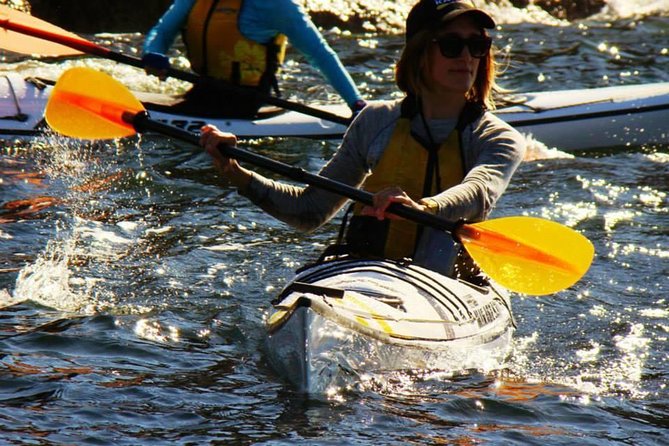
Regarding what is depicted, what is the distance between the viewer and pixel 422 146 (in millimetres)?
4445

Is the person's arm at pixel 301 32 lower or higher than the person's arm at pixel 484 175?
→ higher

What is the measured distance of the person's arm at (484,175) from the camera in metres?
4.10

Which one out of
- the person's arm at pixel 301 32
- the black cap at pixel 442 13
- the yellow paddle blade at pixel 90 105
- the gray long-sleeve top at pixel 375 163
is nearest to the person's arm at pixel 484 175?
the gray long-sleeve top at pixel 375 163

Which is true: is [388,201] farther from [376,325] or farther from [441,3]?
[441,3]

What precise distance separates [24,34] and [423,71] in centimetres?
366

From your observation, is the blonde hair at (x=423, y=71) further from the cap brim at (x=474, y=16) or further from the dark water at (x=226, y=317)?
the dark water at (x=226, y=317)

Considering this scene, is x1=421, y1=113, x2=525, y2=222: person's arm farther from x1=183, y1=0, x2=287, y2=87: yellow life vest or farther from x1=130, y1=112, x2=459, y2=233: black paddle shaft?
x1=183, y1=0, x2=287, y2=87: yellow life vest

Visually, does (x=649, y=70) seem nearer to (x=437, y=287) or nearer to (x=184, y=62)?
(x=184, y=62)

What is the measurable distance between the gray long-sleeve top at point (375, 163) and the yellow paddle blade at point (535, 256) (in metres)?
0.15

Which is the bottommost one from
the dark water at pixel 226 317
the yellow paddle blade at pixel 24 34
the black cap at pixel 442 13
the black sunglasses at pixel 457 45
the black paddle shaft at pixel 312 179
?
the dark water at pixel 226 317

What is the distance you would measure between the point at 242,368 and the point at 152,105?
4067mm

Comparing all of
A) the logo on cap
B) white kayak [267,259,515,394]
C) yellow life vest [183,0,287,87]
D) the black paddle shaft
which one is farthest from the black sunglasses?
yellow life vest [183,0,287,87]

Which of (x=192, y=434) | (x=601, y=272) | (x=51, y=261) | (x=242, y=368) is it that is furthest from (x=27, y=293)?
(x=601, y=272)

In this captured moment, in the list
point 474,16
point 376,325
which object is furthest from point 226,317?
point 474,16
